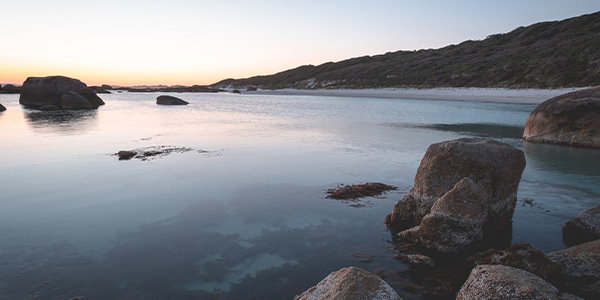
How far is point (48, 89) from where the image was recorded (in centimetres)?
3388

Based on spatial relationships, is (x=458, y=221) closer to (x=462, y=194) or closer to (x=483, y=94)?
(x=462, y=194)

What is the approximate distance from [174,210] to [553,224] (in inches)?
267

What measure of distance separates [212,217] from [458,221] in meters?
4.06

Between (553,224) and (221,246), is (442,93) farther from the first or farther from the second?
(221,246)

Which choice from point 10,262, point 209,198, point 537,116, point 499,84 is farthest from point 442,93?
point 10,262

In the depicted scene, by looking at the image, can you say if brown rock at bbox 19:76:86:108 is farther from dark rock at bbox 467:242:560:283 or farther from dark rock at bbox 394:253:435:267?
dark rock at bbox 467:242:560:283

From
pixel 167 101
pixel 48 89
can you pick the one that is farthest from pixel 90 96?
pixel 167 101

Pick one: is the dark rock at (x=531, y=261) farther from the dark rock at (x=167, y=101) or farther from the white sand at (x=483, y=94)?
the dark rock at (x=167, y=101)

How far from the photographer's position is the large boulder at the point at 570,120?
12.4 meters

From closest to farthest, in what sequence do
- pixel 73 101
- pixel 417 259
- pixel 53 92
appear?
pixel 417 259 < pixel 73 101 < pixel 53 92

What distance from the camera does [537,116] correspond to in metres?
14.5

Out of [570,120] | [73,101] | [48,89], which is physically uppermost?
[48,89]

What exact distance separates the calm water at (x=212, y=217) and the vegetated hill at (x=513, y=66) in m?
38.1

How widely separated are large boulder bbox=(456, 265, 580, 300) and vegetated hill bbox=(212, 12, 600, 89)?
43376mm
